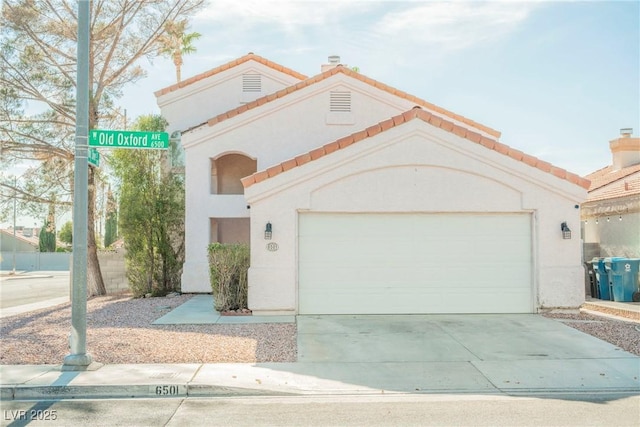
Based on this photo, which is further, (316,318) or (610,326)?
(316,318)

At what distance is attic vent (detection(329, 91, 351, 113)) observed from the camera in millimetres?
16969

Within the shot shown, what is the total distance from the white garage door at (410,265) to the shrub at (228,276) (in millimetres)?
1407

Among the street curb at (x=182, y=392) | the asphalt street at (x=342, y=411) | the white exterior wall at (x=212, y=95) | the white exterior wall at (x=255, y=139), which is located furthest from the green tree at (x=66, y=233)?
the asphalt street at (x=342, y=411)

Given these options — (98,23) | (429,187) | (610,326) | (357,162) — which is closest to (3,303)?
(98,23)

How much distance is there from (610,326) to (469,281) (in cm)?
286

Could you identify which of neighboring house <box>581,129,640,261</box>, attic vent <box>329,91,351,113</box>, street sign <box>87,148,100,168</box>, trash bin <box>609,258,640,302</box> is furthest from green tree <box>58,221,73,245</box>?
trash bin <box>609,258,640,302</box>

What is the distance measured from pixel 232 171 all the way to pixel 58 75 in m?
5.91

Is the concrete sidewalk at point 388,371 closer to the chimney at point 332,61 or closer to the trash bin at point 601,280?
the trash bin at point 601,280

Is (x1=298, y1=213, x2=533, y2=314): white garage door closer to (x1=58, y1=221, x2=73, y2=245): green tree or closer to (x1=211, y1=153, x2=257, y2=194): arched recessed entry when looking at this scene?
(x1=211, y1=153, x2=257, y2=194): arched recessed entry

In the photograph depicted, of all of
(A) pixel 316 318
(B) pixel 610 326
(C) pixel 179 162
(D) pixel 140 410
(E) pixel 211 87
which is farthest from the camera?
(E) pixel 211 87

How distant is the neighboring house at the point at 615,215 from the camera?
16.3m

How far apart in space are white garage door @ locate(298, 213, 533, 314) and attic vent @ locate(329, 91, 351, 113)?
5433 mm

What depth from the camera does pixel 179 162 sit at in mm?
17922

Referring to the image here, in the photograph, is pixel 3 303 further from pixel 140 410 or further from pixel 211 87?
pixel 140 410
